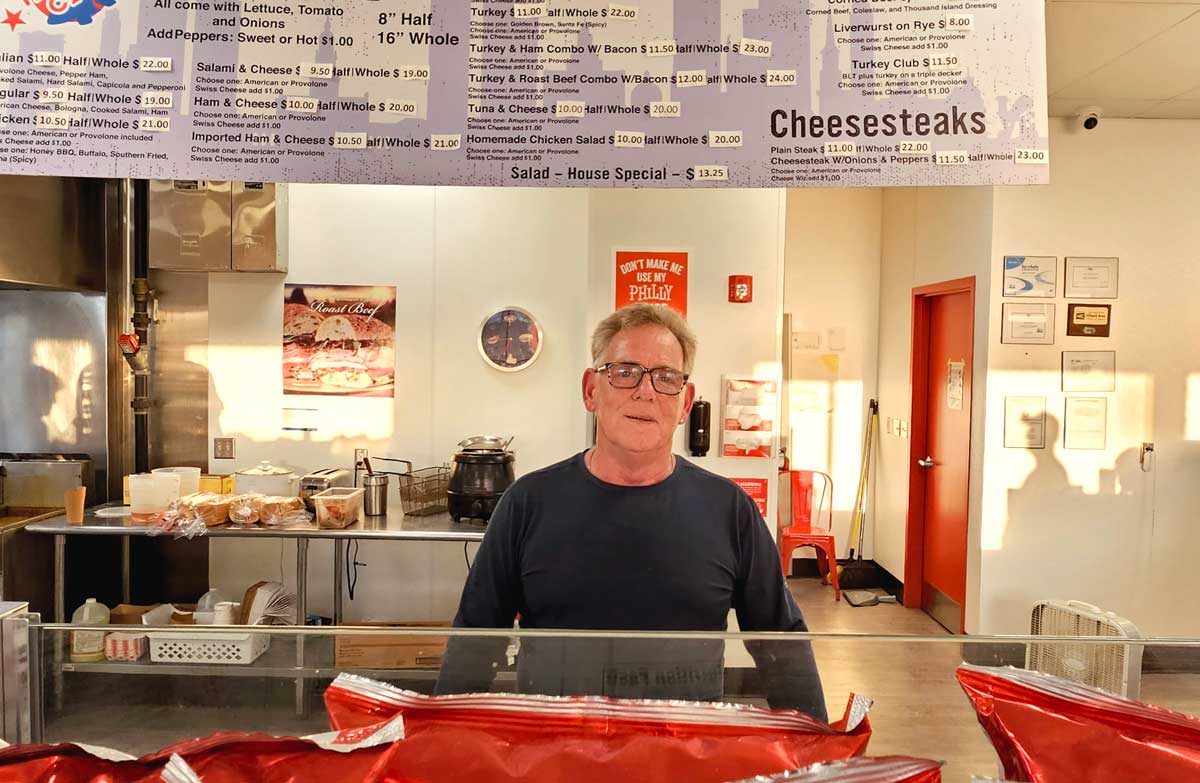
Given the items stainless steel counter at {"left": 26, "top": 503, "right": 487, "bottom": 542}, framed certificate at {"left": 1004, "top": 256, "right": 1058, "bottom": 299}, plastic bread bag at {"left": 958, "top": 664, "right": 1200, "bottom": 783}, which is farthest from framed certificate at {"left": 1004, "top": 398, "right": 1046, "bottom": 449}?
plastic bread bag at {"left": 958, "top": 664, "right": 1200, "bottom": 783}

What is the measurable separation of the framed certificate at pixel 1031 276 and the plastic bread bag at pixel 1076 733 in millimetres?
4629

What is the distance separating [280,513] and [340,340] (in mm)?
1182

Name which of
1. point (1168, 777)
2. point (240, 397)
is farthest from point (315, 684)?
point (240, 397)

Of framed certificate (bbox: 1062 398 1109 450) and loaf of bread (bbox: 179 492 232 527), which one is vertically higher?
framed certificate (bbox: 1062 398 1109 450)

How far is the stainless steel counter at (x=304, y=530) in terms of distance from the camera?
4039 millimetres

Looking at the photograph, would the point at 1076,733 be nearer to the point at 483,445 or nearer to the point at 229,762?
the point at 229,762

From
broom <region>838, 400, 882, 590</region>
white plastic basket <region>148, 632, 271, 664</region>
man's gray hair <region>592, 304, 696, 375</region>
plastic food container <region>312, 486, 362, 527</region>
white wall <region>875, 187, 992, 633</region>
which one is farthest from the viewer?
broom <region>838, 400, 882, 590</region>

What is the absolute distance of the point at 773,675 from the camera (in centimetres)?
99

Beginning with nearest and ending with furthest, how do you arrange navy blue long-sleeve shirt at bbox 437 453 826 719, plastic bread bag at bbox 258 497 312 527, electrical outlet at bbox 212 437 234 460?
navy blue long-sleeve shirt at bbox 437 453 826 719 → plastic bread bag at bbox 258 497 312 527 → electrical outlet at bbox 212 437 234 460

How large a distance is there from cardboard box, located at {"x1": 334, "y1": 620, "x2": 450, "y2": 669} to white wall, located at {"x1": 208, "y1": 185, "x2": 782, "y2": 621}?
3.90 m

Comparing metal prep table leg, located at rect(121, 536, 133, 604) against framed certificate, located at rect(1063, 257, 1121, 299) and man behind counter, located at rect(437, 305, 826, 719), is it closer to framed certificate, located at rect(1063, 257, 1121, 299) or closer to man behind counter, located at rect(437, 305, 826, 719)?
man behind counter, located at rect(437, 305, 826, 719)

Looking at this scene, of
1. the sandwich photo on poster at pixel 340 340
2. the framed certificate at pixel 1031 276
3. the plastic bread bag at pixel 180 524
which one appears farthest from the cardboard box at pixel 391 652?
the framed certificate at pixel 1031 276

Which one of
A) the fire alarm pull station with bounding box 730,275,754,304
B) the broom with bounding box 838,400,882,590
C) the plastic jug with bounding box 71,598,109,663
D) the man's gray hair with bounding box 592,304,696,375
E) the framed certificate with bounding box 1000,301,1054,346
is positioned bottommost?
the broom with bounding box 838,400,882,590

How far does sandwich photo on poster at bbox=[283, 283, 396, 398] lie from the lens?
4.95 metres
